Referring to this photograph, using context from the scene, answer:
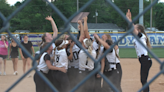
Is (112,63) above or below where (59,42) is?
below

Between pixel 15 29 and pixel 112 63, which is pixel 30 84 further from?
pixel 15 29

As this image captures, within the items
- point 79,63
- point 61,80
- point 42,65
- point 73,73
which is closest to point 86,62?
point 79,63

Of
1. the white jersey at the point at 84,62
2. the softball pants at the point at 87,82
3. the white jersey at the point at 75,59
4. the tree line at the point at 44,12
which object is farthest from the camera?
the tree line at the point at 44,12

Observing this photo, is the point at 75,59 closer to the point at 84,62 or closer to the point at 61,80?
the point at 84,62

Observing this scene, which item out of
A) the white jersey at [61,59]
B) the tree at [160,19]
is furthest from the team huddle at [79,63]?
the tree at [160,19]

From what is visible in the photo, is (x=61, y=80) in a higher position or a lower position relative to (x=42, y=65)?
lower

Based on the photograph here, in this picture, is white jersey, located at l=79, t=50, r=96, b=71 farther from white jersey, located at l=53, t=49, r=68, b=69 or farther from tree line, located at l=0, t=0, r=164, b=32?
tree line, located at l=0, t=0, r=164, b=32

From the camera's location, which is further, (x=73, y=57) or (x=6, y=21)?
(x=73, y=57)

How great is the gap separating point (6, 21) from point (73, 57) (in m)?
3.13

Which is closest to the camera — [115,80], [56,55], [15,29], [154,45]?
[56,55]

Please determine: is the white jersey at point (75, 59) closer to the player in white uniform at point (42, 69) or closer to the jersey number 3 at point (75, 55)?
the jersey number 3 at point (75, 55)

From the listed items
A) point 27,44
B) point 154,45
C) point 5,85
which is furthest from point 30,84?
point 154,45

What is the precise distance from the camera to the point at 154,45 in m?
19.4

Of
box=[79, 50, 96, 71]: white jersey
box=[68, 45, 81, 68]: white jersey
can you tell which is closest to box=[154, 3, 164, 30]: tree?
box=[68, 45, 81, 68]: white jersey
